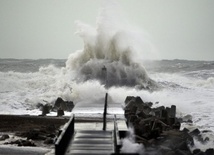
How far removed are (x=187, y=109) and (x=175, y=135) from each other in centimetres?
1385

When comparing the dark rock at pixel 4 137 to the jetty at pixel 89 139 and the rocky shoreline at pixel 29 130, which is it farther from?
the jetty at pixel 89 139

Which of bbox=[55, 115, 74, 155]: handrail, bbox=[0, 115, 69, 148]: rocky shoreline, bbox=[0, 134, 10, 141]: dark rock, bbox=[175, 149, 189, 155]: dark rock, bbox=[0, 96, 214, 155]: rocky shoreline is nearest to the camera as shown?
bbox=[55, 115, 74, 155]: handrail

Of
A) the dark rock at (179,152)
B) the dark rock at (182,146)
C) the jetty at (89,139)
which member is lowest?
the dark rock at (179,152)

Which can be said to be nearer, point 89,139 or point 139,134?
point 89,139

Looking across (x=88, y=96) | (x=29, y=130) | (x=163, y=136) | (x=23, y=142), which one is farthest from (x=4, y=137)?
(x=88, y=96)

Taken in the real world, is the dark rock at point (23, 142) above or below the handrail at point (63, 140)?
below

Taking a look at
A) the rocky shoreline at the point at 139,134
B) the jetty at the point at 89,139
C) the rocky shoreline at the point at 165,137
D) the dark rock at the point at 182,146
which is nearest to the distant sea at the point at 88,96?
the rocky shoreline at the point at 165,137

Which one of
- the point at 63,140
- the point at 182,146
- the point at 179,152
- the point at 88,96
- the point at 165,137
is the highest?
the point at 88,96

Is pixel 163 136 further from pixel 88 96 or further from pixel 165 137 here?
pixel 88 96

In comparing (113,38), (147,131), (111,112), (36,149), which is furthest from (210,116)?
(113,38)

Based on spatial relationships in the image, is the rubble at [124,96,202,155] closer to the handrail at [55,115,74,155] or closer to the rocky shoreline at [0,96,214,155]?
the rocky shoreline at [0,96,214,155]

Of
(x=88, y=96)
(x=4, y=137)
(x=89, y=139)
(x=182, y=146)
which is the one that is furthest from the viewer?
(x=88, y=96)

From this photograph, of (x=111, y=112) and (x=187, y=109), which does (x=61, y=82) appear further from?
(x=111, y=112)

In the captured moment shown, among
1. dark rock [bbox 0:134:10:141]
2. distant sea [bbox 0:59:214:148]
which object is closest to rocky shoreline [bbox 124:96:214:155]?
distant sea [bbox 0:59:214:148]
